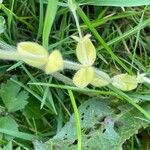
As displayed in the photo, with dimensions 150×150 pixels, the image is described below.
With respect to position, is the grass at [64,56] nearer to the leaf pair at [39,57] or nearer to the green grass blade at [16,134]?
the green grass blade at [16,134]

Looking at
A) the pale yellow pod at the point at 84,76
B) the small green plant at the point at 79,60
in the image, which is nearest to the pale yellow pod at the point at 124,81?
the small green plant at the point at 79,60

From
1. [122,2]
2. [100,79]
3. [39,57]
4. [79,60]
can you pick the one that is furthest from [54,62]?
[122,2]

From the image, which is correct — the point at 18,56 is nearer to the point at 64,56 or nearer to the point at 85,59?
the point at 85,59

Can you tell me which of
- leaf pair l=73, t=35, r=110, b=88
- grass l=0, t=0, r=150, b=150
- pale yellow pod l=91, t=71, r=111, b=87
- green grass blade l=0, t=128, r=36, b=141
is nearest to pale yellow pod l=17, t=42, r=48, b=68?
leaf pair l=73, t=35, r=110, b=88

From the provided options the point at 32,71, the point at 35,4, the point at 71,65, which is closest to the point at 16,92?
the point at 32,71

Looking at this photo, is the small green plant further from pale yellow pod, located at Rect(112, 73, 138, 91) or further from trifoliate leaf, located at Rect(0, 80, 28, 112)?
trifoliate leaf, located at Rect(0, 80, 28, 112)

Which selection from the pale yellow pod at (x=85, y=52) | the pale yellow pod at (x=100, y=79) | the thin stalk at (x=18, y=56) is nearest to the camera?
the thin stalk at (x=18, y=56)
